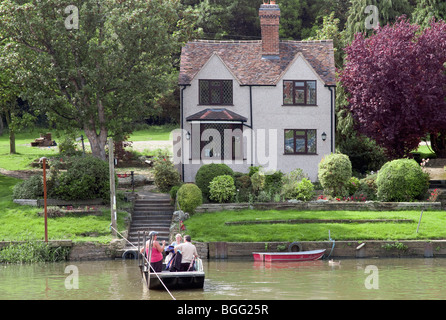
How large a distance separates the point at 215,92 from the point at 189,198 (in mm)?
10186

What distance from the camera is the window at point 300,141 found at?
1642 inches

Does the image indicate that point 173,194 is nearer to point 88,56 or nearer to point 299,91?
point 88,56

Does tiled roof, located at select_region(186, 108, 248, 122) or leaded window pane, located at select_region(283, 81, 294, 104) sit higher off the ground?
leaded window pane, located at select_region(283, 81, 294, 104)

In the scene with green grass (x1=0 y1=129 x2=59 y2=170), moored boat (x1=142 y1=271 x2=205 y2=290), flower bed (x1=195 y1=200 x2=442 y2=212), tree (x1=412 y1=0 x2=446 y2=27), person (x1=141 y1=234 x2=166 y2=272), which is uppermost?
tree (x1=412 y1=0 x2=446 y2=27)

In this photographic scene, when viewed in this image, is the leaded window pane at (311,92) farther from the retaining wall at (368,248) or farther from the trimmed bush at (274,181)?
the retaining wall at (368,248)

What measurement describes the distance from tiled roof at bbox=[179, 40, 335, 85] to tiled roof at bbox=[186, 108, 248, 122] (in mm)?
2044

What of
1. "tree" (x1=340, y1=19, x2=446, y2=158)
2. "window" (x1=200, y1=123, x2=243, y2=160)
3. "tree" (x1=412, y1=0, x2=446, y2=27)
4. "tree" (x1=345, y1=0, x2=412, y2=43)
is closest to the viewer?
"tree" (x1=340, y1=19, x2=446, y2=158)

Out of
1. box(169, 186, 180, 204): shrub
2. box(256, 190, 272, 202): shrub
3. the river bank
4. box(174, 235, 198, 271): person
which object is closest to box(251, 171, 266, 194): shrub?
box(256, 190, 272, 202): shrub

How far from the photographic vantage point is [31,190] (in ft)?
113

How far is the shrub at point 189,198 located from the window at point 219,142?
7.03 m

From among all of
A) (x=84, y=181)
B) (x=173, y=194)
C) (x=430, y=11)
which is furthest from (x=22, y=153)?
(x=430, y=11)

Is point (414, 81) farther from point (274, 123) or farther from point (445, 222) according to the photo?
point (445, 222)

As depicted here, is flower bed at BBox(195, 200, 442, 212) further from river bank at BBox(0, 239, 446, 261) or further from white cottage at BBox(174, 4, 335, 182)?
white cottage at BBox(174, 4, 335, 182)

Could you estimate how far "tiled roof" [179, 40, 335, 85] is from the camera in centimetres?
4178
